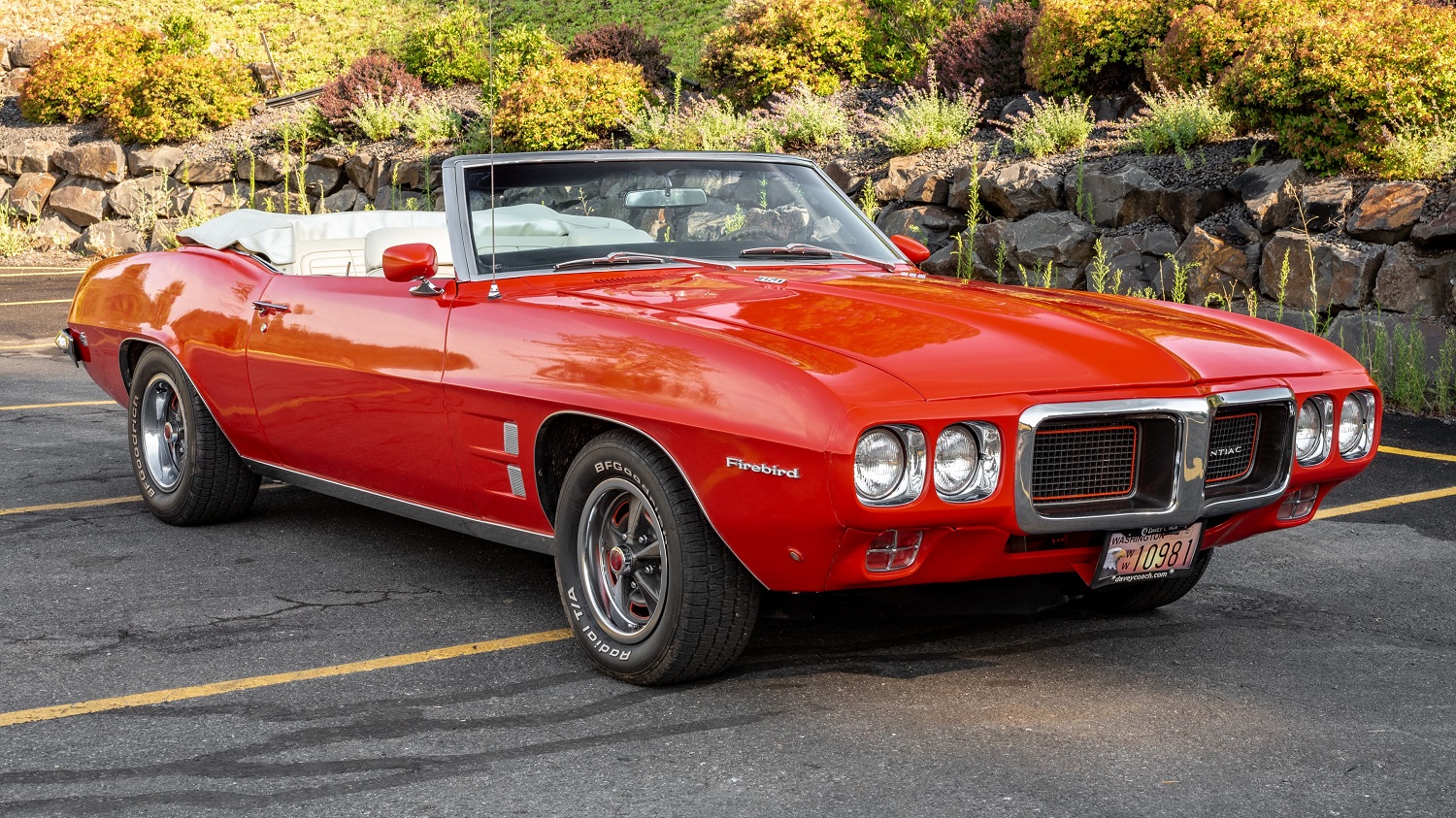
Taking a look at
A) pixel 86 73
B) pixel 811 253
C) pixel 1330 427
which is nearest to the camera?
pixel 1330 427

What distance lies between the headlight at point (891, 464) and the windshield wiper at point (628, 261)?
159 cm

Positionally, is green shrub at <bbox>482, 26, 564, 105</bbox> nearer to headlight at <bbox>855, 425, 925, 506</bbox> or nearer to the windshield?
the windshield

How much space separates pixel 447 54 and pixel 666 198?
14.9 meters

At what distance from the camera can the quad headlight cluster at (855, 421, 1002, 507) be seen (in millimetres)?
3576

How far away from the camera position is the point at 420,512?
16.2 feet

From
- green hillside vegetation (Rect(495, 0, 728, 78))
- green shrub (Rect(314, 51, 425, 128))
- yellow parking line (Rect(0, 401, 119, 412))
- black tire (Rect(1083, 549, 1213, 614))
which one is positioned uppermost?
green hillside vegetation (Rect(495, 0, 728, 78))

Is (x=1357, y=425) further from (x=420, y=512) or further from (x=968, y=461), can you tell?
(x=420, y=512)

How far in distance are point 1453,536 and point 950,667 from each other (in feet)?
9.26

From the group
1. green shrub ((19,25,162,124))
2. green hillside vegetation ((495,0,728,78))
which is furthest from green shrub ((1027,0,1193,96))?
green shrub ((19,25,162,124))

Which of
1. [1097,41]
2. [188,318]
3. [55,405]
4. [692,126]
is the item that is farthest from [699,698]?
[692,126]

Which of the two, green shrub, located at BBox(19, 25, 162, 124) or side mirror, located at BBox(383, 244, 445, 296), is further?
green shrub, located at BBox(19, 25, 162, 124)

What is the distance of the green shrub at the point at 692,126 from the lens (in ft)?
47.4

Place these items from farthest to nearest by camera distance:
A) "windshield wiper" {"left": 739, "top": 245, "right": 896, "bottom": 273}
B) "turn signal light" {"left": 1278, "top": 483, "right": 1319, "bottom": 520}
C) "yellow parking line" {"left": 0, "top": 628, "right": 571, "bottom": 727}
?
"windshield wiper" {"left": 739, "top": 245, "right": 896, "bottom": 273}
"turn signal light" {"left": 1278, "top": 483, "right": 1319, "bottom": 520}
"yellow parking line" {"left": 0, "top": 628, "right": 571, "bottom": 727}

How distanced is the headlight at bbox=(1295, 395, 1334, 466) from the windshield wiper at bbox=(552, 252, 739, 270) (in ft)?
6.09
